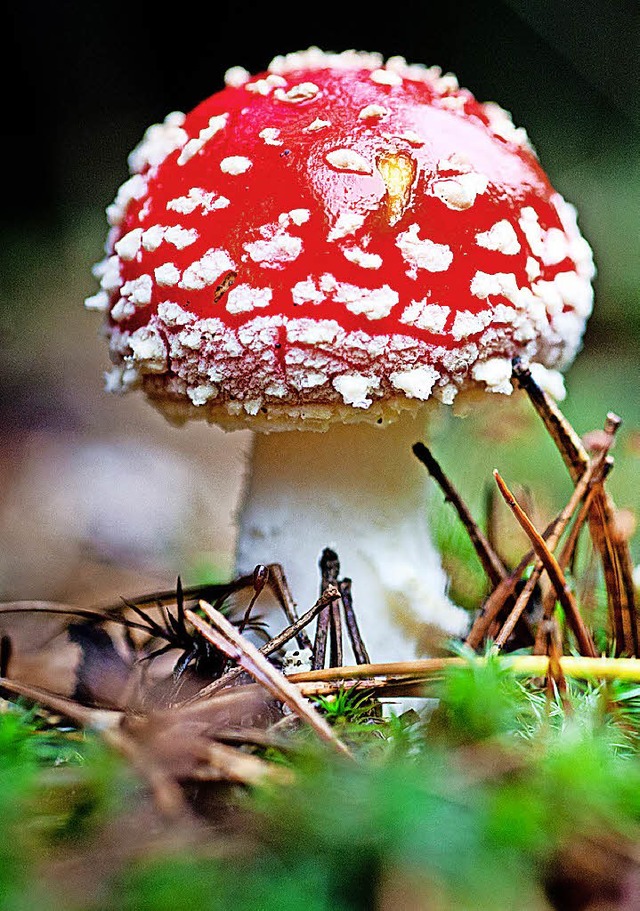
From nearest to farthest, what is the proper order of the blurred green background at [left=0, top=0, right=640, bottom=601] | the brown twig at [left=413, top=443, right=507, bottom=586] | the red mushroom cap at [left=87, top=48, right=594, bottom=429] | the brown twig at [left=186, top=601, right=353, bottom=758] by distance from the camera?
the brown twig at [left=186, top=601, right=353, bottom=758]
the red mushroom cap at [left=87, top=48, right=594, bottom=429]
the brown twig at [left=413, top=443, right=507, bottom=586]
the blurred green background at [left=0, top=0, right=640, bottom=601]

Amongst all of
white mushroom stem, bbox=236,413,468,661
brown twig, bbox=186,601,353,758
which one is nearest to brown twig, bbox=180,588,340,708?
brown twig, bbox=186,601,353,758

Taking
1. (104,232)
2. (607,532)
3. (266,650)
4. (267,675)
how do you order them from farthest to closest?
(104,232) < (607,532) < (266,650) < (267,675)

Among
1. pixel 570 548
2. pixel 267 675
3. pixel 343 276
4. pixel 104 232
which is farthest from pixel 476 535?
pixel 104 232

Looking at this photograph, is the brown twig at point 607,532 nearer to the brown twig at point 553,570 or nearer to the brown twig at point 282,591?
the brown twig at point 553,570

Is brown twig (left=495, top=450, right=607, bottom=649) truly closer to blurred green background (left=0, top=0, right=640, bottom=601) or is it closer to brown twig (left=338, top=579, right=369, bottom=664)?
brown twig (left=338, top=579, right=369, bottom=664)

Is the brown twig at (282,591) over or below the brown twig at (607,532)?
below

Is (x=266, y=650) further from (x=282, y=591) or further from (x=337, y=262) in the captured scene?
(x=337, y=262)

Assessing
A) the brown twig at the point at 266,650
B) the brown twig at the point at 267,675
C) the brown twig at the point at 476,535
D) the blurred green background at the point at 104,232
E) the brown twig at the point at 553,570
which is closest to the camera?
the brown twig at the point at 267,675

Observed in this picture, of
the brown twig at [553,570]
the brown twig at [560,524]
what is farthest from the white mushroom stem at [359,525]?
the brown twig at [553,570]
